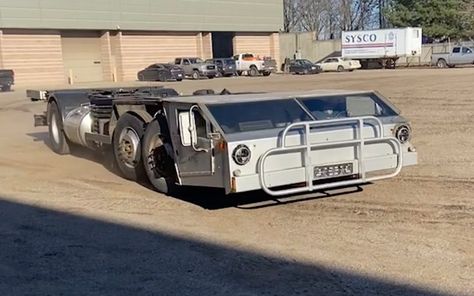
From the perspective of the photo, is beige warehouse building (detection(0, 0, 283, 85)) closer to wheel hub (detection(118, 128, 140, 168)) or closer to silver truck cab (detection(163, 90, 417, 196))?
wheel hub (detection(118, 128, 140, 168))

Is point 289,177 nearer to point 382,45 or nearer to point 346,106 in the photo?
point 346,106

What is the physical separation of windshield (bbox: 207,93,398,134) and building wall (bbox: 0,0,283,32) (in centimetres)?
4396

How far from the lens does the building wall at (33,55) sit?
48.6 m

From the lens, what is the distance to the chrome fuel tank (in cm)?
1124

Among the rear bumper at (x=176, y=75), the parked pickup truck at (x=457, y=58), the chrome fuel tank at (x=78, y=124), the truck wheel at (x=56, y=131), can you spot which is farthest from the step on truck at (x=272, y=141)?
the parked pickup truck at (x=457, y=58)

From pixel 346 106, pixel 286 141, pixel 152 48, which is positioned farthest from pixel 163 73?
pixel 286 141

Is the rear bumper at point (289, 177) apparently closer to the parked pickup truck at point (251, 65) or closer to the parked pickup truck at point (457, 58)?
the parked pickup truck at point (251, 65)

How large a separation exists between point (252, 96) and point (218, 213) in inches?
61.9

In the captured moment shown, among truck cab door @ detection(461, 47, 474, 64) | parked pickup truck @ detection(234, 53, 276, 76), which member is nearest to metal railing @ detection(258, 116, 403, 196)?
parked pickup truck @ detection(234, 53, 276, 76)

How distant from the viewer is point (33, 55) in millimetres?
50469

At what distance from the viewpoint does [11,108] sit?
90.6 feet

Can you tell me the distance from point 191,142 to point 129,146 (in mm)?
1899

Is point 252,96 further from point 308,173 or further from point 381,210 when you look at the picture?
point 381,210

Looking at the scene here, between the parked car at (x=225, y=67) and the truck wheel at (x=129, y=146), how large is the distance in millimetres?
46933
